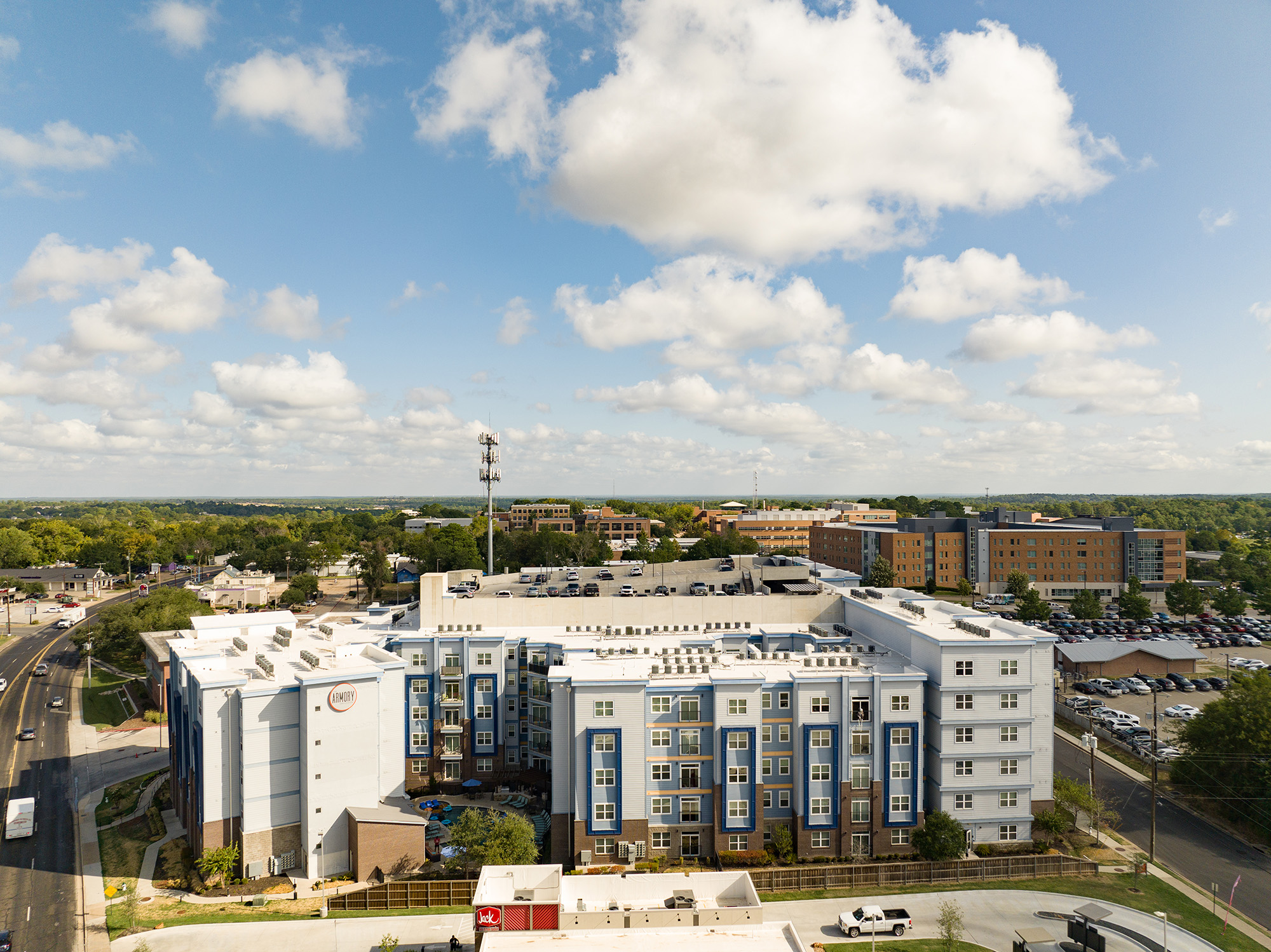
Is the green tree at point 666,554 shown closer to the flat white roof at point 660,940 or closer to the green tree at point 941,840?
the green tree at point 941,840

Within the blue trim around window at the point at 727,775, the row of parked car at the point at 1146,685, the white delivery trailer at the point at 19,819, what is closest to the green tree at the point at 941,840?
the blue trim around window at the point at 727,775

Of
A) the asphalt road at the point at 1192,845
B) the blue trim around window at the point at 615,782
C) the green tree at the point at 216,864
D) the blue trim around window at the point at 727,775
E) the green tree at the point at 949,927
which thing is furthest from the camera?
the blue trim around window at the point at 727,775

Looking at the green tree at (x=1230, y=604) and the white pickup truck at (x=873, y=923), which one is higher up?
the green tree at (x=1230, y=604)

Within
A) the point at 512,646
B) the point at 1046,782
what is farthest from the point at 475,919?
the point at 1046,782

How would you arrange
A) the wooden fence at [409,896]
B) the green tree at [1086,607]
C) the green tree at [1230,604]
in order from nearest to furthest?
the wooden fence at [409,896] < the green tree at [1086,607] < the green tree at [1230,604]

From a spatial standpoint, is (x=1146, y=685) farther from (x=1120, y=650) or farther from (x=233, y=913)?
(x=233, y=913)
